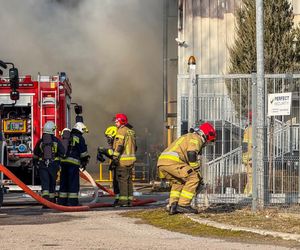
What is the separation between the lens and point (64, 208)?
1230 cm

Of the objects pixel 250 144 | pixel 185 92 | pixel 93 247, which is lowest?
pixel 93 247

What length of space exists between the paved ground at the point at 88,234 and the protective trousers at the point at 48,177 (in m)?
1.02

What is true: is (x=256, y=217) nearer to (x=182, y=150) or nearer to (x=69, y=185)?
(x=182, y=150)

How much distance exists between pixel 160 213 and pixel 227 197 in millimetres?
1037

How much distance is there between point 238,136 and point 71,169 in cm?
313

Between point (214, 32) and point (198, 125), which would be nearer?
point (198, 125)

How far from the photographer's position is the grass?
29.1ft

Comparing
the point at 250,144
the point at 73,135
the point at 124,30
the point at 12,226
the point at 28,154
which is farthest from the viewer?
the point at 124,30

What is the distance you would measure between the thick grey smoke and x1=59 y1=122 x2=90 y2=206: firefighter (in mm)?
10706

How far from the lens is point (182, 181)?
35.5 feet

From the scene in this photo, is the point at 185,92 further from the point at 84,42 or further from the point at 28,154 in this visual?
the point at 84,42

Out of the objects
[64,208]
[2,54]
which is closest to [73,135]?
[64,208]

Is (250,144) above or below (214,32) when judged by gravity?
below

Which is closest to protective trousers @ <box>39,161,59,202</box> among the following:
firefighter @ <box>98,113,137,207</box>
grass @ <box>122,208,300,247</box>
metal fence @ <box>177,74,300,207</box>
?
firefighter @ <box>98,113,137,207</box>
